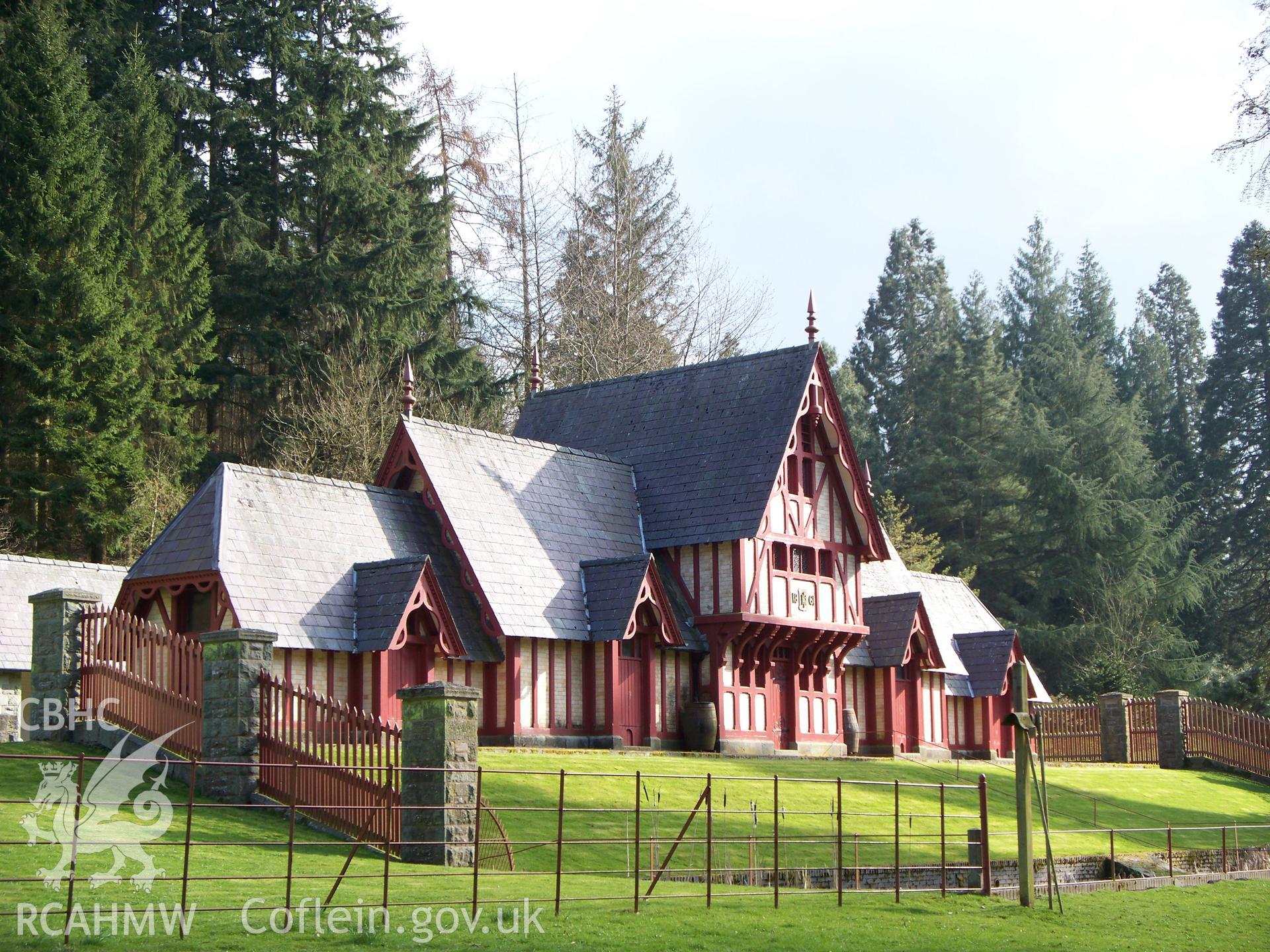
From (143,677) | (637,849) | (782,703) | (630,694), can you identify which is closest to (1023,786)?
(637,849)

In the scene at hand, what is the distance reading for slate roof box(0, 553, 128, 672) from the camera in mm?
31594

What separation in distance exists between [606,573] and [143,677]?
12.3 metres

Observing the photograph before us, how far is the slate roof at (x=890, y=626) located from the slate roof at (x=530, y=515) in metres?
7.76

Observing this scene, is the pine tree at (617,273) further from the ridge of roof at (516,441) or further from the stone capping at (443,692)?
the stone capping at (443,692)

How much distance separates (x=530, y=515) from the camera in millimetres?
33031

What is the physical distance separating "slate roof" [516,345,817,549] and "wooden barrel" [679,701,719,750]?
12.7 feet

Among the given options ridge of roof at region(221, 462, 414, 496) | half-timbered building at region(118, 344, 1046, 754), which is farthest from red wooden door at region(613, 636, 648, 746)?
ridge of roof at region(221, 462, 414, 496)

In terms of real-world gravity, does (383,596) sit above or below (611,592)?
below

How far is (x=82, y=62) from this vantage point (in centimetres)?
4591

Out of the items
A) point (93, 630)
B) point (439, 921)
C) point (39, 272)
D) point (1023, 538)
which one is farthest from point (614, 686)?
point (1023, 538)

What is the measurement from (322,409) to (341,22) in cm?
1682

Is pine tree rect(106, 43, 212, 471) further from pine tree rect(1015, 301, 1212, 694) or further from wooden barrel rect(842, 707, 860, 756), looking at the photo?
pine tree rect(1015, 301, 1212, 694)

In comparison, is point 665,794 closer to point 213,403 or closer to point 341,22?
point 213,403

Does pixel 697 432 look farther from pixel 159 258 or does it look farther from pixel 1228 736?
pixel 159 258
